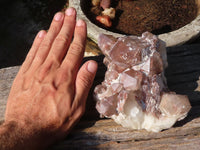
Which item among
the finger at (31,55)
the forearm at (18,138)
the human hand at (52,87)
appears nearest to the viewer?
the forearm at (18,138)

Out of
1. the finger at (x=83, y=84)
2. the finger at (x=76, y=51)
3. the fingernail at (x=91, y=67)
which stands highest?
the finger at (x=76, y=51)

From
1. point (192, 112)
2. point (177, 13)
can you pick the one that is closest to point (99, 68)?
point (192, 112)

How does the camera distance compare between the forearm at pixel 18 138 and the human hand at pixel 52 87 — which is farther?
the human hand at pixel 52 87

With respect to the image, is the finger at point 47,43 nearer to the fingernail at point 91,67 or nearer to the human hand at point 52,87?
the human hand at point 52,87

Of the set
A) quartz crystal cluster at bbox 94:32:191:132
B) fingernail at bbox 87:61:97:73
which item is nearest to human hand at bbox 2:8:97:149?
fingernail at bbox 87:61:97:73

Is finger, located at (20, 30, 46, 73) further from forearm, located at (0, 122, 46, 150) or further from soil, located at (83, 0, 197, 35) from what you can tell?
soil, located at (83, 0, 197, 35)

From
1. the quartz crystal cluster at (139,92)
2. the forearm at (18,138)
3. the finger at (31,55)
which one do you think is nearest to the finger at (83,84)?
the quartz crystal cluster at (139,92)

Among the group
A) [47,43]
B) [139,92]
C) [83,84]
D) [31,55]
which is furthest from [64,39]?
[139,92]
